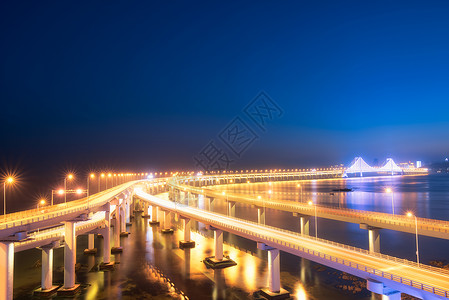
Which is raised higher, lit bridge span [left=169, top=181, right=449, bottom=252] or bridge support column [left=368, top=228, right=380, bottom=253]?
lit bridge span [left=169, top=181, right=449, bottom=252]

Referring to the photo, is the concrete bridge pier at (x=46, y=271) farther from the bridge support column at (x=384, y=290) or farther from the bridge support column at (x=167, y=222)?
the bridge support column at (x=167, y=222)

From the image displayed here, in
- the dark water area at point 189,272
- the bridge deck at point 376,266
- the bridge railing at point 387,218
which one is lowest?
the dark water area at point 189,272

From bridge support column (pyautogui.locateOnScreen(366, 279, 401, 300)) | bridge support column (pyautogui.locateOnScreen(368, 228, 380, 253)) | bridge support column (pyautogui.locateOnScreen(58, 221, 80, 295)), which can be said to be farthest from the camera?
bridge support column (pyautogui.locateOnScreen(368, 228, 380, 253))

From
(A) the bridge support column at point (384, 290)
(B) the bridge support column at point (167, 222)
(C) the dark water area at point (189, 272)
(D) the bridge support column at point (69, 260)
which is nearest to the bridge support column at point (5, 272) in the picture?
(D) the bridge support column at point (69, 260)

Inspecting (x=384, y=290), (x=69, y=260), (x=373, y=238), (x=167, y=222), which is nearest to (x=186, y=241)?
(x=167, y=222)

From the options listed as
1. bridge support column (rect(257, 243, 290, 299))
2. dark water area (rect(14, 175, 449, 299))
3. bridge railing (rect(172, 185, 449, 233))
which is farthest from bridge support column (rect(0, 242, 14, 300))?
bridge railing (rect(172, 185, 449, 233))

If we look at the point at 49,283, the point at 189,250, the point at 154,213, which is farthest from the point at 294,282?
the point at 154,213

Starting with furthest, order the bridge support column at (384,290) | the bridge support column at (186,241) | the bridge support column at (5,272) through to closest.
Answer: the bridge support column at (186,241)
the bridge support column at (5,272)
the bridge support column at (384,290)

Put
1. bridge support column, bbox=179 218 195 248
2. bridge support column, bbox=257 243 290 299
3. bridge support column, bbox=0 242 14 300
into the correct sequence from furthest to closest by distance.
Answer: bridge support column, bbox=179 218 195 248, bridge support column, bbox=257 243 290 299, bridge support column, bbox=0 242 14 300

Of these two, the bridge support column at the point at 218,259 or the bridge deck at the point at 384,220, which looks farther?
the bridge support column at the point at 218,259

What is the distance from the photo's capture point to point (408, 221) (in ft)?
98.4

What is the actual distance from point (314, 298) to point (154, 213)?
44.5m

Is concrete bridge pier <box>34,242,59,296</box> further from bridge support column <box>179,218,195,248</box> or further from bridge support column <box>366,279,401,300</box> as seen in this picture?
bridge support column <box>366,279,401,300</box>

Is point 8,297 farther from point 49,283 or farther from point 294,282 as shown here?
point 294,282
